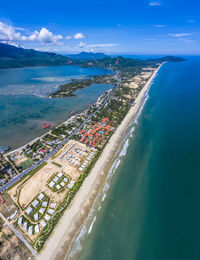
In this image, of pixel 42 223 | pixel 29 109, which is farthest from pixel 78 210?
pixel 29 109

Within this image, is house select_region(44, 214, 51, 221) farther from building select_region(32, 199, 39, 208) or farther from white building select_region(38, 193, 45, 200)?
white building select_region(38, 193, 45, 200)

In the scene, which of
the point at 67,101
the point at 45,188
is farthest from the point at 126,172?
the point at 67,101

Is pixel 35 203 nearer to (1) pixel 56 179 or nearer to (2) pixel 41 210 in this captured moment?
(2) pixel 41 210

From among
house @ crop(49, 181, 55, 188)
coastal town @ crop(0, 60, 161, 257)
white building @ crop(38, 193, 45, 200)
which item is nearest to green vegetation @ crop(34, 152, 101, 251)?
coastal town @ crop(0, 60, 161, 257)

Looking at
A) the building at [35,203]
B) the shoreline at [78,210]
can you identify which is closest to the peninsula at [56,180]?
the shoreline at [78,210]

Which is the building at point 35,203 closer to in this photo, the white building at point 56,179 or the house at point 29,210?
the house at point 29,210

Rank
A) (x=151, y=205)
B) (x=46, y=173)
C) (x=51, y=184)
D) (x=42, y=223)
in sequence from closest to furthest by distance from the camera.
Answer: (x=42, y=223)
(x=151, y=205)
(x=51, y=184)
(x=46, y=173)
